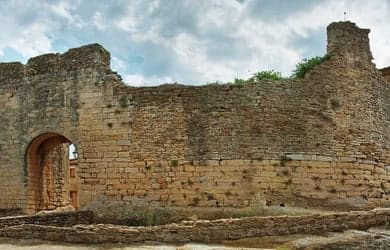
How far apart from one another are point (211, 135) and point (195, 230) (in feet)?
17.5

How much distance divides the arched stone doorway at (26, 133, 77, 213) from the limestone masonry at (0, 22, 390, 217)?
0.12 m

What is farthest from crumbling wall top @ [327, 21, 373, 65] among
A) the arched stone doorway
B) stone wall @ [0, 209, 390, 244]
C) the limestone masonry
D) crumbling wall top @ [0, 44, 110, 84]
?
the arched stone doorway

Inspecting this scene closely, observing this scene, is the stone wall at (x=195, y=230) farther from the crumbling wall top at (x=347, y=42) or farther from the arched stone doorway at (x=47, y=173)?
the crumbling wall top at (x=347, y=42)

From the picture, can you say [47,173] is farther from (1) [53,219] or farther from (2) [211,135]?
(2) [211,135]

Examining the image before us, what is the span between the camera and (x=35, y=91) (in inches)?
763

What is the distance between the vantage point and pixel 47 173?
21172 millimetres

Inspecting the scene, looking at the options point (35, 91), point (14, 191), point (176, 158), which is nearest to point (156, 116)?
point (176, 158)

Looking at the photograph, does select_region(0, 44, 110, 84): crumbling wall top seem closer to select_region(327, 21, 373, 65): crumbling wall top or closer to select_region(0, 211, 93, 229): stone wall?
select_region(0, 211, 93, 229): stone wall

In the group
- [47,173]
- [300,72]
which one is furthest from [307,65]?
[47,173]

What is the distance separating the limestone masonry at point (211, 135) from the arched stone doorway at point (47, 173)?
0.12 metres

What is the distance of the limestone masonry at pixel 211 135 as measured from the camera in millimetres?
16984

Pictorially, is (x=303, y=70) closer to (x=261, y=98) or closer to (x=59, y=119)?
(x=261, y=98)

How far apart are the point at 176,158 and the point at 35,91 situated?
5.81 meters

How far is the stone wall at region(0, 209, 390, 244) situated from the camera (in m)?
12.2
